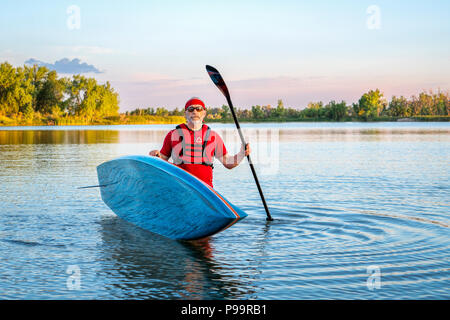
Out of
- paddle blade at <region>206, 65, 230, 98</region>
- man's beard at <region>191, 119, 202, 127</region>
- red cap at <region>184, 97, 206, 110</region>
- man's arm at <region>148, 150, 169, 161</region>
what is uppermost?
paddle blade at <region>206, 65, 230, 98</region>

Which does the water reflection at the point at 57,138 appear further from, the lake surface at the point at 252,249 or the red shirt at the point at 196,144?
the red shirt at the point at 196,144

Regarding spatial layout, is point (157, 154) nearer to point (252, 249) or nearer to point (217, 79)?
point (217, 79)

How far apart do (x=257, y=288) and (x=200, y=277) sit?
0.82 m

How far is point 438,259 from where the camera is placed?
24.0 feet

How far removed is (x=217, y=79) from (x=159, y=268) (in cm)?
451

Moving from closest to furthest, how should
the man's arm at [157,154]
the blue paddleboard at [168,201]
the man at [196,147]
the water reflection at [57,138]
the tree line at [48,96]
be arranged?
1. the blue paddleboard at [168,201]
2. the man at [196,147]
3. the man's arm at [157,154]
4. the water reflection at [57,138]
5. the tree line at [48,96]

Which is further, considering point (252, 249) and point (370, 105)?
point (370, 105)

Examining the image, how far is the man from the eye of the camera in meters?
8.85

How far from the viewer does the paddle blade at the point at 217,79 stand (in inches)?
406

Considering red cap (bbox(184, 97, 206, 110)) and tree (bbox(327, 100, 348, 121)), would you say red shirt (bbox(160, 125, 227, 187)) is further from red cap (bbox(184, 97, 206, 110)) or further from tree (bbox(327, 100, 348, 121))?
tree (bbox(327, 100, 348, 121))

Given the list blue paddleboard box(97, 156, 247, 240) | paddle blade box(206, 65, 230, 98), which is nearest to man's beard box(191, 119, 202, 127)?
blue paddleboard box(97, 156, 247, 240)

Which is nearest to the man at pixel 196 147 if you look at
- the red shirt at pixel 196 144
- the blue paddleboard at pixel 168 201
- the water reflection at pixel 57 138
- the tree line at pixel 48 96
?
the red shirt at pixel 196 144

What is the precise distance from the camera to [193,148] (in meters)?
8.95

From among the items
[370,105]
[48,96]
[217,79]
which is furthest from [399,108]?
[217,79]
